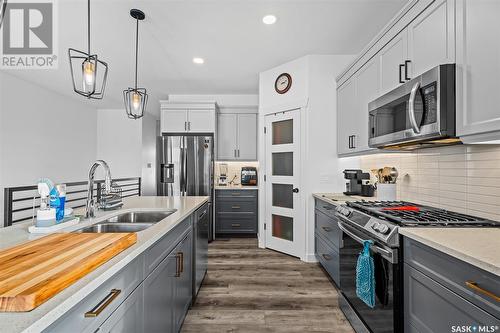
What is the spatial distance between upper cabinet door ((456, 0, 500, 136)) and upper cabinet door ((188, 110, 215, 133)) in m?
3.89

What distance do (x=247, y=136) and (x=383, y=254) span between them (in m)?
3.94

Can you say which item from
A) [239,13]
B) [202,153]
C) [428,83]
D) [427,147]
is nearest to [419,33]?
[428,83]

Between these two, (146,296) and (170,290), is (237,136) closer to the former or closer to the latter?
(170,290)

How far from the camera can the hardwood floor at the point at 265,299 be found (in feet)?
6.48

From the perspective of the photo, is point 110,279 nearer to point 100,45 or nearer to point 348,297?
point 348,297

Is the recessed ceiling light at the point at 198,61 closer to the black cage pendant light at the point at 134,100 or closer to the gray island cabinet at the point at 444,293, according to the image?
the black cage pendant light at the point at 134,100

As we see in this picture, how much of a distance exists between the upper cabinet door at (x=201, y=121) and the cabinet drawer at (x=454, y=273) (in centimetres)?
400

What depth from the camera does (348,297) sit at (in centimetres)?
198

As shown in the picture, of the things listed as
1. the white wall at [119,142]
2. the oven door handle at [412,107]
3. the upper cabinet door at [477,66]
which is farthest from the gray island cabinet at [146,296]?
the white wall at [119,142]

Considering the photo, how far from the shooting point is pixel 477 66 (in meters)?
1.29

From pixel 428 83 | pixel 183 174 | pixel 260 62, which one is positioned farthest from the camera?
pixel 183 174

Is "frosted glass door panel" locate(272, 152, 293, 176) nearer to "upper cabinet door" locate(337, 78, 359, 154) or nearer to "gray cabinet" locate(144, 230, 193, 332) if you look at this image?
"upper cabinet door" locate(337, 78, 359, 154)

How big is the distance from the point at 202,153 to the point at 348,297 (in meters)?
3.23

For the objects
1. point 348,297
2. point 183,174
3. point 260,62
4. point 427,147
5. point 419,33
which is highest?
point 260,62
